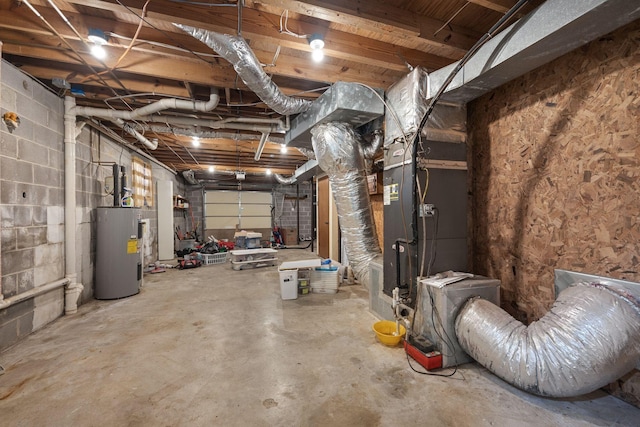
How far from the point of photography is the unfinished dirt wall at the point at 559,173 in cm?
152

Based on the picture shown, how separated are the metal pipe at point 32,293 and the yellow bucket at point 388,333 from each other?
2889mm

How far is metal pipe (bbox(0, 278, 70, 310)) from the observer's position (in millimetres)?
2067

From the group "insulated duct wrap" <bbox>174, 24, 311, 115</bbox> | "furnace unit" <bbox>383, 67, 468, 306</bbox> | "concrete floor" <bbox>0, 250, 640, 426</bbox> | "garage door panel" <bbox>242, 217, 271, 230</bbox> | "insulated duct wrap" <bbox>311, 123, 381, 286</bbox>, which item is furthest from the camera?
"garage door panel" <bbox>242, 217, 271, 230</bbox>

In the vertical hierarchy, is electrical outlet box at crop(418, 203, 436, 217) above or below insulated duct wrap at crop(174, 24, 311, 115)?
below

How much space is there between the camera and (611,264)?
1570 millimetres

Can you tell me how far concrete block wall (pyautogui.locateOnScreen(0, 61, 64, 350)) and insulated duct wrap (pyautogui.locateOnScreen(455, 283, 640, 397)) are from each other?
11.7 feet

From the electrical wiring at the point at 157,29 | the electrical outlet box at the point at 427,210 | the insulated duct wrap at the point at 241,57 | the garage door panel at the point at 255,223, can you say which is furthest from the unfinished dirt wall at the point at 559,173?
the garage door panel at the point at 255,223

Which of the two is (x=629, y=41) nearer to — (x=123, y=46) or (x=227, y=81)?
(x=227, y=81)

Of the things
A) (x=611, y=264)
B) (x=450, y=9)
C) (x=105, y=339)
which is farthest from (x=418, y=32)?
(x=105, y=339)

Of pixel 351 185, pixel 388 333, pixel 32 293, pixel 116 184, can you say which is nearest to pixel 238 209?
pixel 116 184

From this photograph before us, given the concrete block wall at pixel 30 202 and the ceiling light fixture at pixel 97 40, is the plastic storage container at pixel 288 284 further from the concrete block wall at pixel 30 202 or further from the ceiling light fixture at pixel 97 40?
the ceiling light fixture at pixel 97 40

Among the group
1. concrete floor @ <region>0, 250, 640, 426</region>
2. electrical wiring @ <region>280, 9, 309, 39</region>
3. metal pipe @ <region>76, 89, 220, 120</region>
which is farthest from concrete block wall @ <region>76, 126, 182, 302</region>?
electrical wiring @ <region>280, 9, 309, 39</region>

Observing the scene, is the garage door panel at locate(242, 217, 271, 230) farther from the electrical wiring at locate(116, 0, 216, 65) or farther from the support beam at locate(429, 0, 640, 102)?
the support beam at locate(429, 0, 640, 102)

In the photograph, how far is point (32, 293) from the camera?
2.36 metres
